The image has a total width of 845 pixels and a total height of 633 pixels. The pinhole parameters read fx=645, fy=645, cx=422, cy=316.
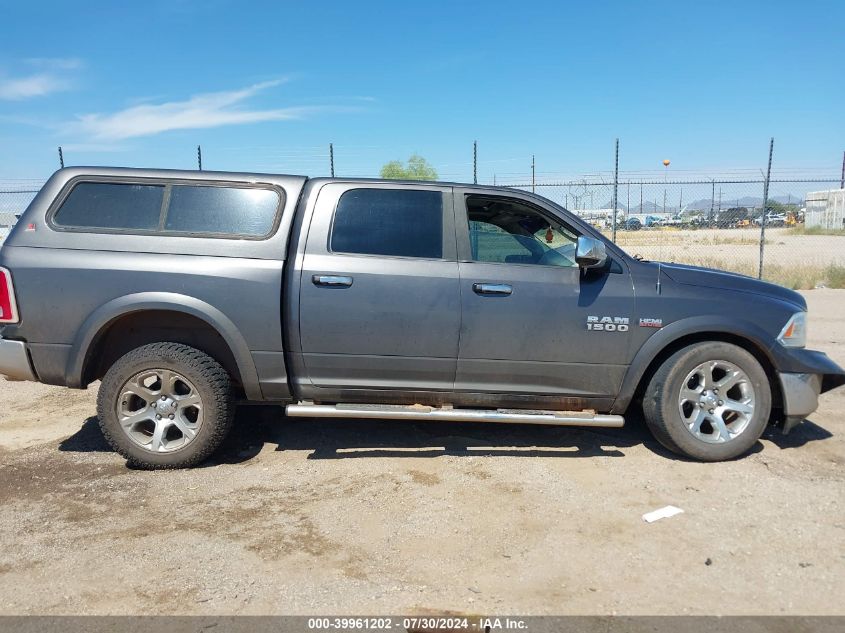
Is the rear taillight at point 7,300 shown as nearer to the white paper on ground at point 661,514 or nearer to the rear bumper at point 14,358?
the rear bumper at point 14,358

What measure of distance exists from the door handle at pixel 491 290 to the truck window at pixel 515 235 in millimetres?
205

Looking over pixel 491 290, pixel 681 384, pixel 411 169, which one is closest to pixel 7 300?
pixel 491 290

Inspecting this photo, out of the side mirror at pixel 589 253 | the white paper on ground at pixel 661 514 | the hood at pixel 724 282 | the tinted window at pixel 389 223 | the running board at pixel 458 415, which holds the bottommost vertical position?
the white paper on ground at pixel 661 514

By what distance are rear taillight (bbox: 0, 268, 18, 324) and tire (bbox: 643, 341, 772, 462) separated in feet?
13.9

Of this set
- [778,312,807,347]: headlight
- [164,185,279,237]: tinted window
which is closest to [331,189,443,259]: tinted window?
[164,185,279,237]: tinted window

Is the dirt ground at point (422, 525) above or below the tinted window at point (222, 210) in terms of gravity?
below

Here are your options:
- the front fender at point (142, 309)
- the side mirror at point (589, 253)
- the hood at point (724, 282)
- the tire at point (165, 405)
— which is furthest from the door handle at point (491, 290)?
the tire at point (165, 405)

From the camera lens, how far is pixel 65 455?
4.63 metres

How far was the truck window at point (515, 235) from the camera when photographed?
4.41 meters

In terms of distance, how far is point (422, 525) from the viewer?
3588mm

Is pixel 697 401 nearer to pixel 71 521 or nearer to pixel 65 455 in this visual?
pixel 71 521

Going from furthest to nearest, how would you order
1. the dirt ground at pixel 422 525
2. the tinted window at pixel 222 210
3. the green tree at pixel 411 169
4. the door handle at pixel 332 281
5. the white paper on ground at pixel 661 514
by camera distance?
the green tree at pixel 411 169
the tinted window at pixel 222 210
the door handle at pixel 332 281
the white paper on ground at pixel 661 514
the dirt ground at pixel 422 525

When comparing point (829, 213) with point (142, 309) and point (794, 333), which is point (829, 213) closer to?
point (794, 333)

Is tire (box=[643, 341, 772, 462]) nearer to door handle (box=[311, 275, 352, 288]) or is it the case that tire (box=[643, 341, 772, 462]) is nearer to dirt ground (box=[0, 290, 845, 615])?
dirt ground (box=[0, 290, 845, 615])
